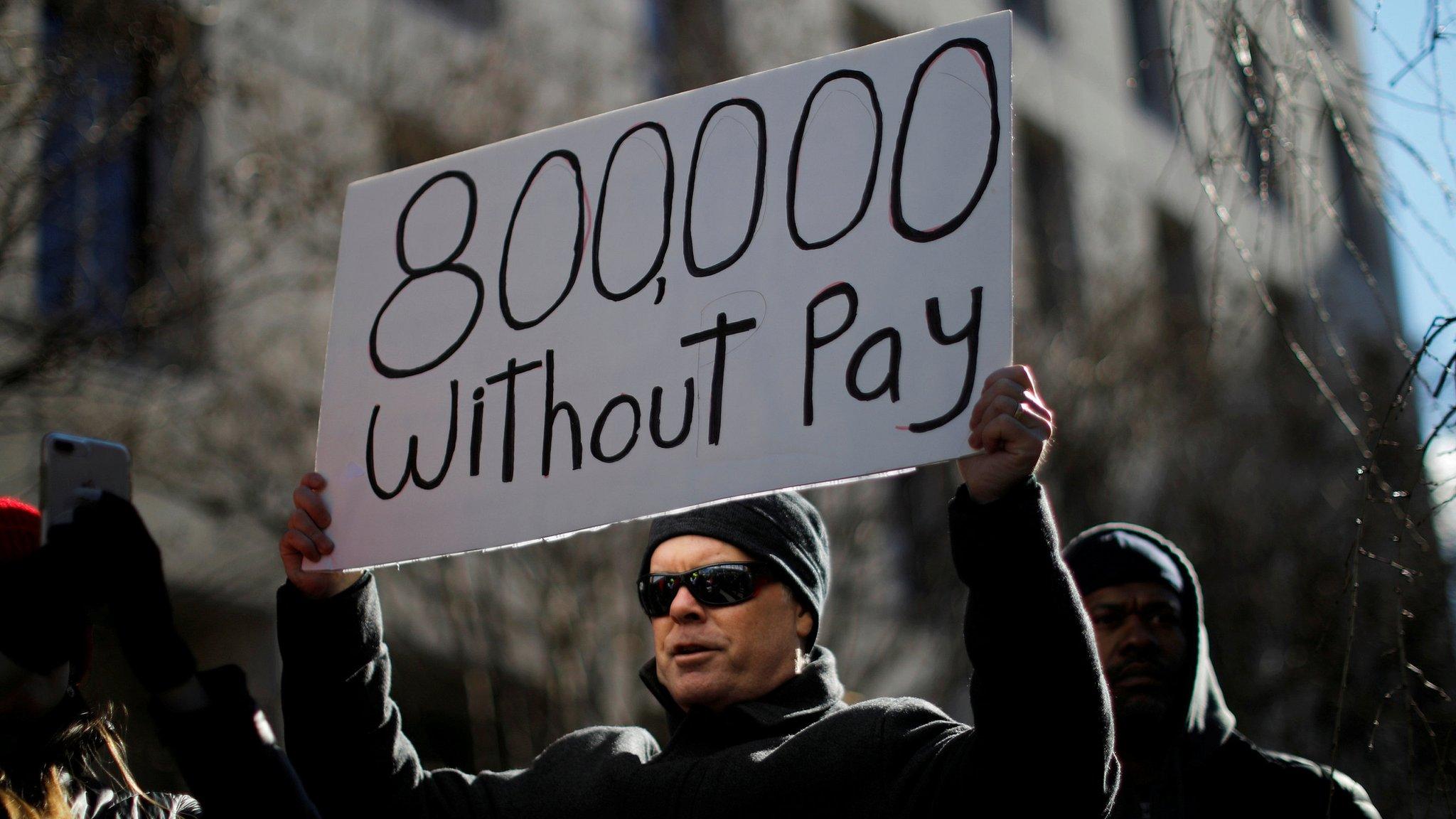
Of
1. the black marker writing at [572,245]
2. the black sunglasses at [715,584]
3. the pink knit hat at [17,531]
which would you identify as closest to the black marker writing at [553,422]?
the black marker writing at [572,245]

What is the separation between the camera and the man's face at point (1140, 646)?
288 cm

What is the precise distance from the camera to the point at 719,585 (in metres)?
2.40

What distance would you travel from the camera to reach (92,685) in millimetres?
5402

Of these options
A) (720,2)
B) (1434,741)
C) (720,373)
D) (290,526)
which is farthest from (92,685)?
(720,2)

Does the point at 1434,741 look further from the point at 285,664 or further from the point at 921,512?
the point at 921,512

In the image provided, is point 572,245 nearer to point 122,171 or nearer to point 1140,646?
point 1140,646

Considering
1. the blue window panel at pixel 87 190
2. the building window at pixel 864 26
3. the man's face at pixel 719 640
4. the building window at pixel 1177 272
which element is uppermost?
the building window at pixel 864 26

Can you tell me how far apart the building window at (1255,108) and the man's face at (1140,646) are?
3.38 feet

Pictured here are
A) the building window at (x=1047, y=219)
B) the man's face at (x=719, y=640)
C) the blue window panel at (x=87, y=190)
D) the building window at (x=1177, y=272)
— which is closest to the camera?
the man's face at (x=719, y=640)

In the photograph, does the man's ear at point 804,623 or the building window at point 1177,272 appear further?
the building window at point 1177,272

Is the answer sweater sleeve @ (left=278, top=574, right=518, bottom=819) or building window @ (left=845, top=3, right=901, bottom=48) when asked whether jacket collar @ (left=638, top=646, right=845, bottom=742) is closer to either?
sweater sleeve @ (left=278, top=574, right=518, bottom=819)

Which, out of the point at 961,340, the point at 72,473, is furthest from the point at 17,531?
the point at 961,340

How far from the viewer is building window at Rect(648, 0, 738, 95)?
8914mm

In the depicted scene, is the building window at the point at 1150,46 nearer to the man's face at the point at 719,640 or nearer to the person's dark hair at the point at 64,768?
the man's face at the point at 719,640
